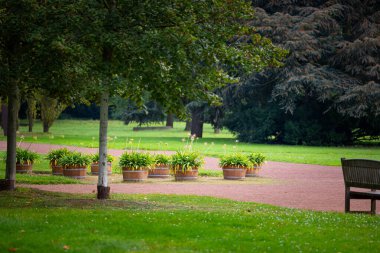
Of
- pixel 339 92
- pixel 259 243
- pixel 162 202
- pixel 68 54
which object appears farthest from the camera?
pixel 339 92

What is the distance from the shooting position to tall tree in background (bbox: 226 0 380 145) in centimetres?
3609

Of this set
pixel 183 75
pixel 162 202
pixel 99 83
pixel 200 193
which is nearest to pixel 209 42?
pixel 183 75

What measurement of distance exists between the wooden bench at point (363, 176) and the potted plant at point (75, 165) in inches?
377

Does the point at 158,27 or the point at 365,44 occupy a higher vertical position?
the point at 365,44

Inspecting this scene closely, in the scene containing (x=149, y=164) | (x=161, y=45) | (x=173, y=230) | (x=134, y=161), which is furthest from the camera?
(x=149, y=164)

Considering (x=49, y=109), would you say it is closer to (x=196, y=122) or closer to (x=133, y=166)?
(x=196, y=122)

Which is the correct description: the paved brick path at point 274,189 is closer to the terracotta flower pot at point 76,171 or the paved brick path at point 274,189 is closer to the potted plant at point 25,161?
the terracotta flower pot at point 76,171

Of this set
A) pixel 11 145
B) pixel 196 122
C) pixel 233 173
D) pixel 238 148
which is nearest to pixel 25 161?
pixel 233 173

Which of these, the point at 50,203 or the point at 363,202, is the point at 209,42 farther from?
the point at 363,202

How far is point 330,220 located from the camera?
10.2 m

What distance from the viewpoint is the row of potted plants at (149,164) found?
1894cm

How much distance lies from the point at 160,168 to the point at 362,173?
927 cm

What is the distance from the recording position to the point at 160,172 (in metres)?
20.0

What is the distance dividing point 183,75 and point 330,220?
143 inches
